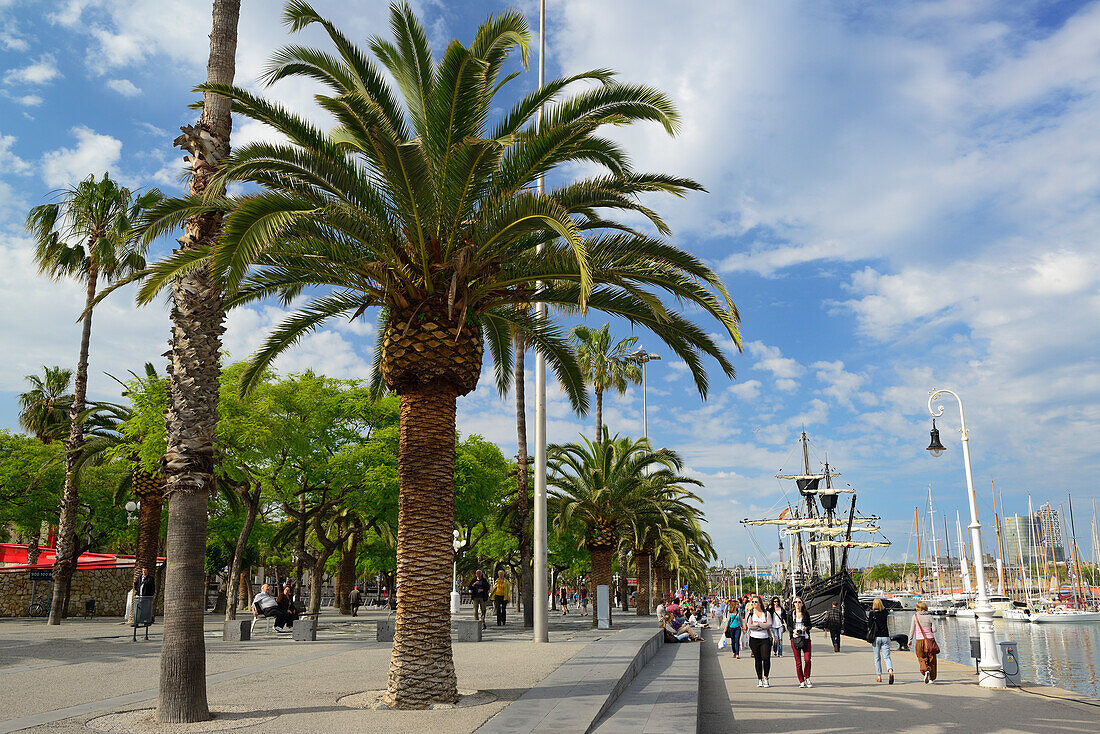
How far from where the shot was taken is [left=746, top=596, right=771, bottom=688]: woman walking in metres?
14.6

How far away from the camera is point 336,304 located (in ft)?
41.0

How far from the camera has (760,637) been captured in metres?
14.5

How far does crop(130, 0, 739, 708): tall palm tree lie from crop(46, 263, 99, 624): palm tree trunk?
19.0 m

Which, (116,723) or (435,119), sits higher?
(435,119)

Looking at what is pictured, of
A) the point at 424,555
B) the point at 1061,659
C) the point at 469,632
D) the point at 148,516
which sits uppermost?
the point at 148,516

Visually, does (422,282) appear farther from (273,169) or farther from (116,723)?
(116,723)

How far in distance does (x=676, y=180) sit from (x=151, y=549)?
2246 centimetres

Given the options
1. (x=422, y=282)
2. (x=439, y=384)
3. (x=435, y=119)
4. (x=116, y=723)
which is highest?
(x=435, y=119)

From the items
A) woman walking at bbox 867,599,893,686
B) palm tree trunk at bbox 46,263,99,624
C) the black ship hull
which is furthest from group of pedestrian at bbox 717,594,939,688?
Result: palm tree trunk at bbox 46,263,99,624

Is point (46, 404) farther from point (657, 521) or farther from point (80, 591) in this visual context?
point (657, 521)

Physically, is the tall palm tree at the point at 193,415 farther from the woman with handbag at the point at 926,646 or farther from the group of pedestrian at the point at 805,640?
the woman with handbag at the point at 926,646

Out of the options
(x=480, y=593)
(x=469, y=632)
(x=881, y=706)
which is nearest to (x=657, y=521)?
(x=480, y=593)

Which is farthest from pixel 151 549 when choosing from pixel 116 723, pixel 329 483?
pixel 116 723

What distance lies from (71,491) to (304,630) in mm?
12221
